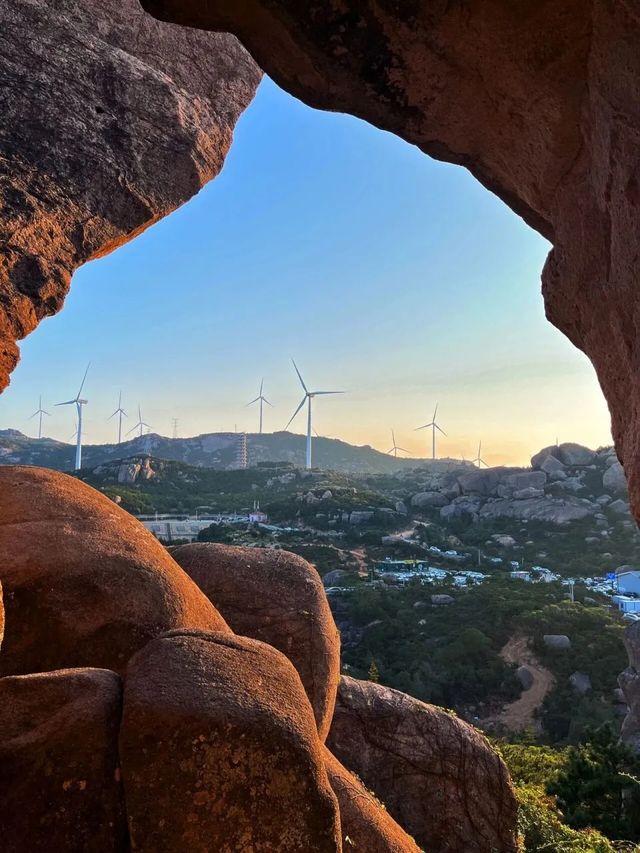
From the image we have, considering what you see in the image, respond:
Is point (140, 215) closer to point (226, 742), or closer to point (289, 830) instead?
point (226, 742)

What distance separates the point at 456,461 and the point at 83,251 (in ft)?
622

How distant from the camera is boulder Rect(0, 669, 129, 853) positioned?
376 cm

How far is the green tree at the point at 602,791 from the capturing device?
12.9m

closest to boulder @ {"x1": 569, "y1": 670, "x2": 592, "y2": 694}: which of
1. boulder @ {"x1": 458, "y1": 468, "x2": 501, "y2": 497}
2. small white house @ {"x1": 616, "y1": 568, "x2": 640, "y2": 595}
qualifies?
small white house @ {"x1": 616, "y1": 568, "x2": 640, "y2": 595}

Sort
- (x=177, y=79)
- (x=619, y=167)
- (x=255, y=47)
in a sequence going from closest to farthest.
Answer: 1. (x=619, y=167)
2. (x=255, y=47)
3. (x=177, y=79)

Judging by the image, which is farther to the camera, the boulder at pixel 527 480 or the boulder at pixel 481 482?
the boulder at pixel 481 482

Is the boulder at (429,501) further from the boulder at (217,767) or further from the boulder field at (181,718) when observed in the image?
the boulder at (217,767)

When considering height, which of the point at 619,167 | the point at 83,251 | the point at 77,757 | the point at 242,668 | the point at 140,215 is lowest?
the point at 77,757

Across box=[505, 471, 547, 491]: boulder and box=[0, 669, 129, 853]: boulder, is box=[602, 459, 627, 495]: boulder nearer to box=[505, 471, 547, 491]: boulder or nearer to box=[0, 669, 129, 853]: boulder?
box=[505, 471, 547, 491]: boulder

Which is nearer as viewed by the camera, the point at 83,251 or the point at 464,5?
the point at 464,5

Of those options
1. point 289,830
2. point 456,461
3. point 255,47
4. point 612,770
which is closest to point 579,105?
point 255,47

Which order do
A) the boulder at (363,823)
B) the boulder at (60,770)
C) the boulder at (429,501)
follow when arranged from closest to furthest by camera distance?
1. the boulder at (60,770)
2. the boulder at (363,823)
3. the boulder at (429,501)

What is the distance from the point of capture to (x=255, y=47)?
4.91 meters

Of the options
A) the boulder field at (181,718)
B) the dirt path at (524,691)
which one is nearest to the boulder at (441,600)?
the dirt path at (524,691)
